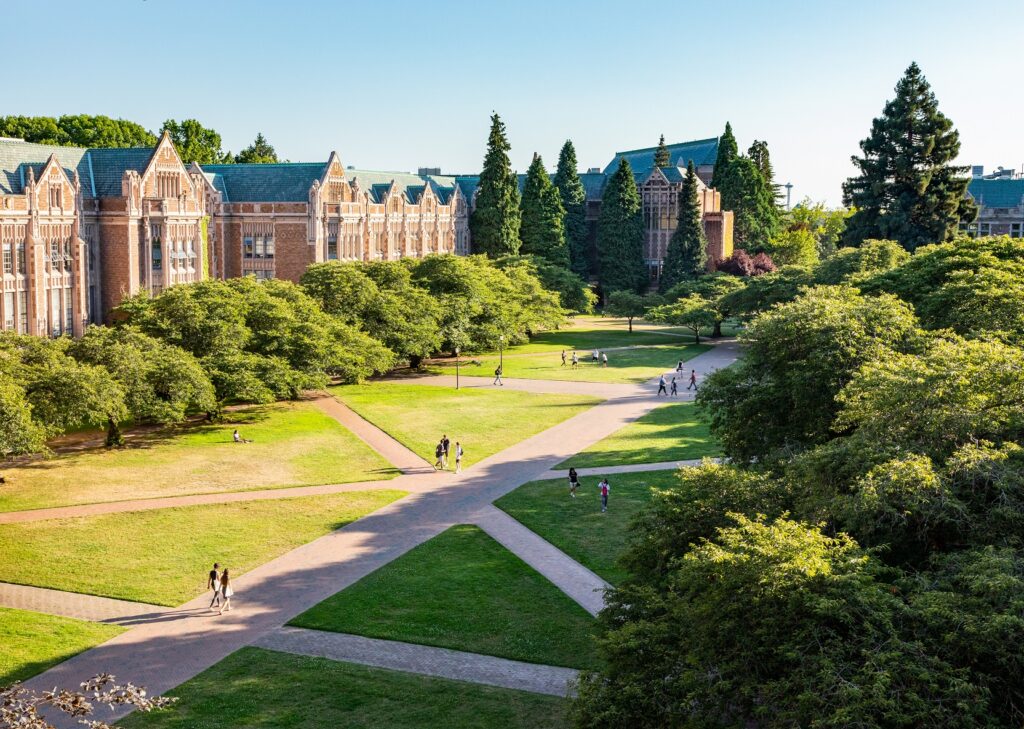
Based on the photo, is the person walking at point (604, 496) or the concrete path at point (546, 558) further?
the person walking at point (604, 496)

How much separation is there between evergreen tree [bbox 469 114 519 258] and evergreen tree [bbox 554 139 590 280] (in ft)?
41.5

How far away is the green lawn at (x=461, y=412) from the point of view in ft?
160

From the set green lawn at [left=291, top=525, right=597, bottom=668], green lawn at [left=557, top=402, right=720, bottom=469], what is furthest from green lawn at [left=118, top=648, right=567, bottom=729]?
green lawn at [left=557, top=402, right=720, bottom=469]

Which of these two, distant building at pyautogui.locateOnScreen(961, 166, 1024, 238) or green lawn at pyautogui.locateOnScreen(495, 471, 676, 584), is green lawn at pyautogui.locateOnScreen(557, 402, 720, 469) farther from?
distant building at pyautogui.locateOnScreen(961, 166, 1024, 238)

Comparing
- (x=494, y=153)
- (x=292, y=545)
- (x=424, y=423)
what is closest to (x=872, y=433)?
(x=292, y=545)

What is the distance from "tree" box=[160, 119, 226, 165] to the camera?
10925 cm

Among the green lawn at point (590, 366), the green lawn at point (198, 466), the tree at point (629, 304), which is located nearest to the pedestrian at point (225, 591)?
the green lawn at point (198, 466)

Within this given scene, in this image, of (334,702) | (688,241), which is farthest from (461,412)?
(688,241)

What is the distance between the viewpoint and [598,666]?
2384 cm

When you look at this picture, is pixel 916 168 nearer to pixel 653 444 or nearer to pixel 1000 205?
pixel 653 444

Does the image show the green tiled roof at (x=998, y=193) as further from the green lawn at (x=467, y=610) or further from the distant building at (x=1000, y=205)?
the green lawn at (x=467, y=610)

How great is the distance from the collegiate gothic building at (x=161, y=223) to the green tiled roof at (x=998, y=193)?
60.1 m

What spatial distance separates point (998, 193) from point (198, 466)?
3871 inches

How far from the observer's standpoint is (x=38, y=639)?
82.0 ft
